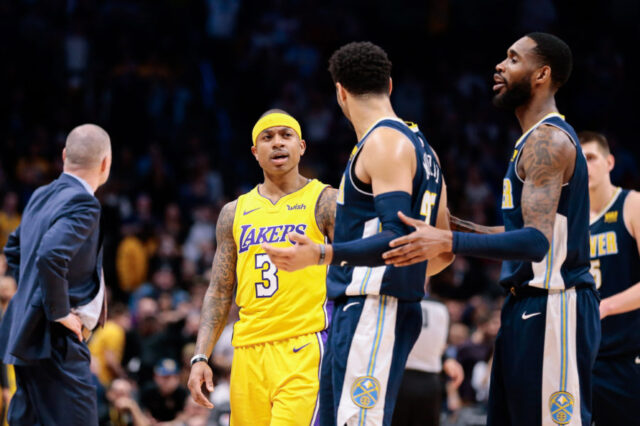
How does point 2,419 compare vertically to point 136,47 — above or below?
below

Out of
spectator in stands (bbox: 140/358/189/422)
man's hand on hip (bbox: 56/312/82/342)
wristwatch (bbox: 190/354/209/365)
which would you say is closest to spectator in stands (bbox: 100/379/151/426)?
spectator in stands (bbox: 140/358/189/422)

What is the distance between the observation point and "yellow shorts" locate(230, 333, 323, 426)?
16.4ft

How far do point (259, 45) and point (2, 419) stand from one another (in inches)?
410

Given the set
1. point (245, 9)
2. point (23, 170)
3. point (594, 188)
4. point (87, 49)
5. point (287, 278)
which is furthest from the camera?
point (245, 9)

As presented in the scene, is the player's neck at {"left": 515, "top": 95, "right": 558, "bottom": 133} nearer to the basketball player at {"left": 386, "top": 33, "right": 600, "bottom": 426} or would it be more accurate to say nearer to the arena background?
the basketball player at {"left": 386, "top": 33, "right": 600, "bottom": 426}

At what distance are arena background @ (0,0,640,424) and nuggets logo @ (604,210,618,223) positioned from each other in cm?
623

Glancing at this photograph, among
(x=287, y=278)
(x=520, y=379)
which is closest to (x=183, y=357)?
(x=287, y=278)

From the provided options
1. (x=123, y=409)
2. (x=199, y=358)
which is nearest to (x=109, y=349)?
(x=123, y=409)

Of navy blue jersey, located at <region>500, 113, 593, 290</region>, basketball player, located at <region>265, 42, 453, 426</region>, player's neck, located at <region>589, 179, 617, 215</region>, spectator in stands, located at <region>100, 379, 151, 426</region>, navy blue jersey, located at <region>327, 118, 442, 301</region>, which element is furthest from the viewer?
spectator in stands, located at <region>100, 379, 151, 426</region>

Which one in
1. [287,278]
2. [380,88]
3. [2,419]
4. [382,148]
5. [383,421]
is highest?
[380,88]

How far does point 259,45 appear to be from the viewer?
1733cm

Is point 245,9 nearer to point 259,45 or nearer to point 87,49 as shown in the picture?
point 259,45

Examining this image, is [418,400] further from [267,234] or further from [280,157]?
[280,157]

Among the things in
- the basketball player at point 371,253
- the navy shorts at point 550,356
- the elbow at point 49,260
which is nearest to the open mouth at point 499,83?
the basketball player at point 371,253
